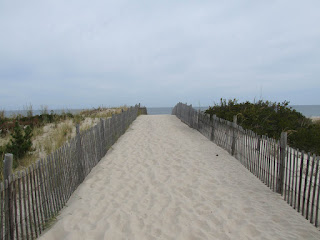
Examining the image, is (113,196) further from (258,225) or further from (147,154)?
(147,154)

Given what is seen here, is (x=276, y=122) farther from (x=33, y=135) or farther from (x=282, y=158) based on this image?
(x=33, y=135)

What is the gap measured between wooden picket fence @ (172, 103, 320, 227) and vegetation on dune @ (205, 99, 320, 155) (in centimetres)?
131

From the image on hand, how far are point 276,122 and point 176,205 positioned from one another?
7.76 meters

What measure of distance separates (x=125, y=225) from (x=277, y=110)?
10431 mm

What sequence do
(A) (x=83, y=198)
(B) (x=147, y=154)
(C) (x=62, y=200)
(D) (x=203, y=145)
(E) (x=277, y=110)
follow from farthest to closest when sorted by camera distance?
1. (E) (x=277, y=110)
2. (D) (x=203, y=145)
3. (B) (x=147, y=154)
4. (A) (x=83, y=198)
5. (C) (x=62, y=200)

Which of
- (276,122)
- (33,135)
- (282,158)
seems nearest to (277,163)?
(282,158)

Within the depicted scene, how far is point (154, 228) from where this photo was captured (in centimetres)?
347

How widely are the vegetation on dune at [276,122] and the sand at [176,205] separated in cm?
259

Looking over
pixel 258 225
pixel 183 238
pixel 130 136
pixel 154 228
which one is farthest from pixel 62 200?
pixel 130 136

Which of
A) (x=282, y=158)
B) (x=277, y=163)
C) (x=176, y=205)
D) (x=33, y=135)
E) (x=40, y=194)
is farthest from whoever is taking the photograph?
(x=33, y=135)

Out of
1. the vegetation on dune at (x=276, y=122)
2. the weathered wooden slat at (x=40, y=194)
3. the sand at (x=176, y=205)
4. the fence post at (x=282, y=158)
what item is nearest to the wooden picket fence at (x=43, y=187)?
the weathered wooden slat at (x=40, y=194)

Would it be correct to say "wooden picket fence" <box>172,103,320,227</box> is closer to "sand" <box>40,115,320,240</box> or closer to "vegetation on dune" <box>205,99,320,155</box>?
"sand" <box>40,115,320,240</box>

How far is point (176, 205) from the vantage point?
4180 millimetres

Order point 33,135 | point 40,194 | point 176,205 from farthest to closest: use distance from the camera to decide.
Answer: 1. point 33,135
2. point 176,205
3. point 40,194
